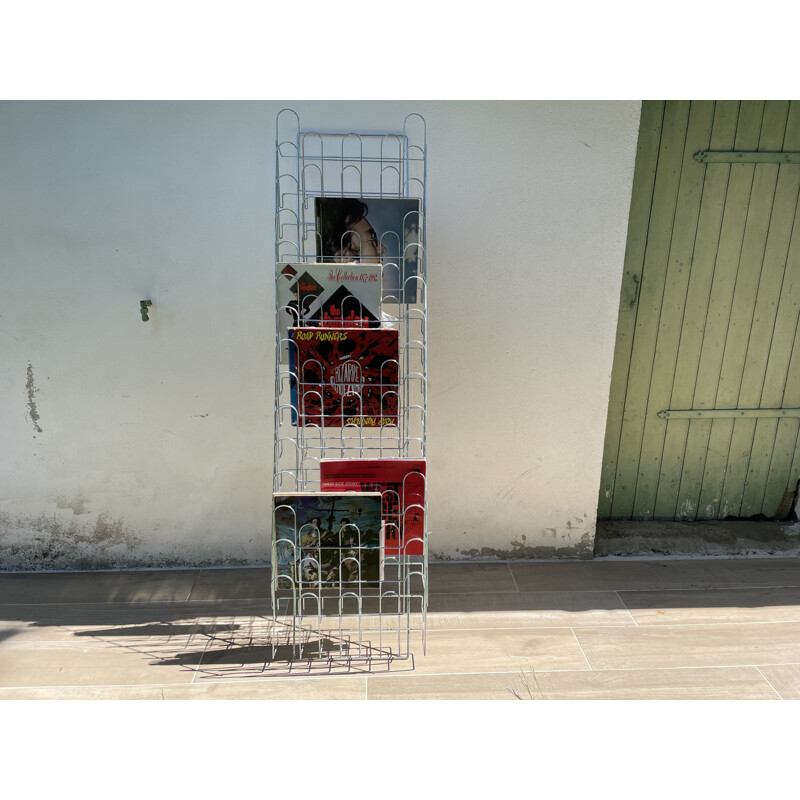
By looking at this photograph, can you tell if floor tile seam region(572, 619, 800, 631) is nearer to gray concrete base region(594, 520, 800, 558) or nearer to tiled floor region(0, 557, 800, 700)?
tiled floor region(0, 557, 800, 700)

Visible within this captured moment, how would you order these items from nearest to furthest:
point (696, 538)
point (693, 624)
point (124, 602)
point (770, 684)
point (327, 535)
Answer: point (327, 535) → point (770, 684) → point (693, 624) → point (124, 602) → point (696, 538)

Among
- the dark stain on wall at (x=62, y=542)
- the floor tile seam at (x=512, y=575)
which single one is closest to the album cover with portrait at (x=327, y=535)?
the floor tile seam at (x=512, y=575)

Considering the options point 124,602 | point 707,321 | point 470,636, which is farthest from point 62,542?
point 707,321

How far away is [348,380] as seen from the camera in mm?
2086

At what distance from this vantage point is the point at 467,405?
2.70 metres

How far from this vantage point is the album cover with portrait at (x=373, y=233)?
2.21 m

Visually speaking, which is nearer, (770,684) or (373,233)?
(770,684)

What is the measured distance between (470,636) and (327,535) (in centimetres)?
69

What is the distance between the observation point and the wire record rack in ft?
6.67

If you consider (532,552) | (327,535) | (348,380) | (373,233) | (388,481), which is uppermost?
(373,233)

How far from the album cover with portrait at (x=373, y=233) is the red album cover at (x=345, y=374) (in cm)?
31

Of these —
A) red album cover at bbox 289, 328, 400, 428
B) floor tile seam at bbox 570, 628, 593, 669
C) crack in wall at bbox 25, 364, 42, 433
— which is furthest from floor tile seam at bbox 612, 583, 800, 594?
crack in wall at bbox 25, 364, 42, 433

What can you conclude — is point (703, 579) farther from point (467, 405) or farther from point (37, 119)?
point (37, 119)

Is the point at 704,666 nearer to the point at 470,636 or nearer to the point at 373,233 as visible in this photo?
the point at 470,636
